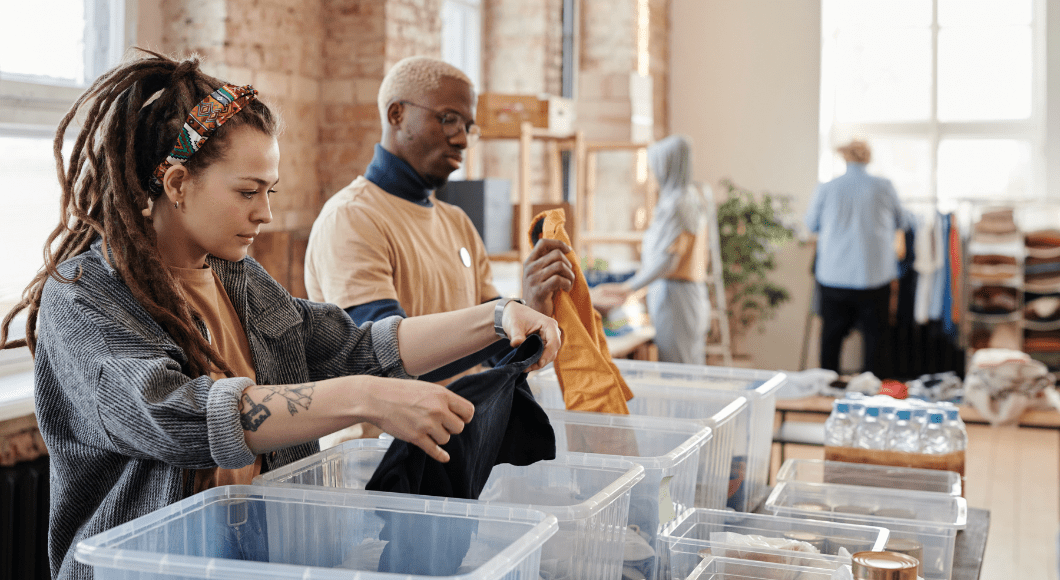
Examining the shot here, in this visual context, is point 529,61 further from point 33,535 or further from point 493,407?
point 493,407

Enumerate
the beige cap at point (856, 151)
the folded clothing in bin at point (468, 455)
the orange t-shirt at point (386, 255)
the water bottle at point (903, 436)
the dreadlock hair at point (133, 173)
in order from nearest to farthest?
the folded clothing in bin at point (468, 455)
the dreadlock hair at point (133, 173)
the orange t-shirt at point (386, 255)
the water bottle at point (903, 436)
the beige cap at point (856, 151)

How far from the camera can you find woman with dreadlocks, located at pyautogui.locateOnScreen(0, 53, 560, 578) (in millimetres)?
1132

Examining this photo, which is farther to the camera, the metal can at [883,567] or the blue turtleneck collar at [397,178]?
the blue turtleneck collar at [397,178]

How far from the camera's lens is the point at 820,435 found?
3.68 m

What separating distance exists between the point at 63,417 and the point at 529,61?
5.64 meters

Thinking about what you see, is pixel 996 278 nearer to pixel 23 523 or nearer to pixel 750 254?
pixel 750 254

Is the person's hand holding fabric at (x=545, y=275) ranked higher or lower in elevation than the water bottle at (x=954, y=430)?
higher

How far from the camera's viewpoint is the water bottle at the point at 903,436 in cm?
217

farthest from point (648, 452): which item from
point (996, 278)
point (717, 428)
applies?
point (996, 278)

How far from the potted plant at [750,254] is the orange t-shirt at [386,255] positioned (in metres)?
5.03

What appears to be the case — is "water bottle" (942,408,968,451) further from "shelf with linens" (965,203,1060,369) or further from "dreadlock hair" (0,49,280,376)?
"shelf with linens" (965,203,1060,369)

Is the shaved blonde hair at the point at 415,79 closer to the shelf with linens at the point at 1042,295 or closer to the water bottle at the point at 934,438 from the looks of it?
the water bottle at the point at 934,438

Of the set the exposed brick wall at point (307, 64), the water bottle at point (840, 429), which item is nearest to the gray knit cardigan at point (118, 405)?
the water bottle at point (840, 429)

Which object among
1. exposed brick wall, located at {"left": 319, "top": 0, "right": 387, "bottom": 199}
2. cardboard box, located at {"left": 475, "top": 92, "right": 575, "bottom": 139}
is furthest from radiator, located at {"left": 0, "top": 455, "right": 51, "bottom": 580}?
cardboard box, located at {"left": 475, "top": 92, "right": 575, "bottom": 139}
